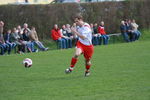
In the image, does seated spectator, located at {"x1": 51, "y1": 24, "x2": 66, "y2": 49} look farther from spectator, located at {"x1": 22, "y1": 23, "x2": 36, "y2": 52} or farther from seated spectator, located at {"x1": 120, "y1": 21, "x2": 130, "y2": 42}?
seated spectator, located at {"x1": 120, "y1": 21, "x2": 130, "y2": 42}

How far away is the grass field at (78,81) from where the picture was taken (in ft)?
39.2

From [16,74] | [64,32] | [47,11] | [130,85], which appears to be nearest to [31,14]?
[47,11]

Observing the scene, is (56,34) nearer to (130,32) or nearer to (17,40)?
(17,40)

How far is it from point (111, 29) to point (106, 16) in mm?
1065

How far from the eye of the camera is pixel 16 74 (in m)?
17.2

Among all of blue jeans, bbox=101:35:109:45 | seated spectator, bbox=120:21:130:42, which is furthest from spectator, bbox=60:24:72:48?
seated spectator, bbox=120:21:130:42

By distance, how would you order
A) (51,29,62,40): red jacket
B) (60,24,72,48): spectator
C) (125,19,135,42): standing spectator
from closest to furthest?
(51,29,62,40): red jacket → (60,24,72,48): spectator → (125,19,135,42): standing spectator

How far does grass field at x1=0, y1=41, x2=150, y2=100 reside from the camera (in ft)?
39.2

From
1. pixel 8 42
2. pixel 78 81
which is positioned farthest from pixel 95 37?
pixel 78 81

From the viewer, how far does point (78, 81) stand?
577 inches

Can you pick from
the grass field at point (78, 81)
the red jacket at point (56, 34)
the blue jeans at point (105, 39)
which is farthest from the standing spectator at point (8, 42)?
the grass field at point (78, 81)

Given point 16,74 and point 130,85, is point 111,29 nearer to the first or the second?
point 16,74

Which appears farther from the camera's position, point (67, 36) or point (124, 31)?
point (124, 31)

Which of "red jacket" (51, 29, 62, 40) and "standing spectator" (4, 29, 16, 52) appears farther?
"red jacket" (51, 29, 62, 40)
